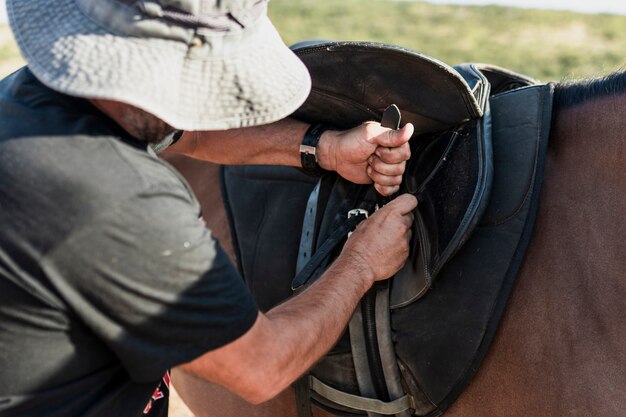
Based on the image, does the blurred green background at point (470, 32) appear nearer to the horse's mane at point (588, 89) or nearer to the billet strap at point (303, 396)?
the horse's mane at point (588, 89)

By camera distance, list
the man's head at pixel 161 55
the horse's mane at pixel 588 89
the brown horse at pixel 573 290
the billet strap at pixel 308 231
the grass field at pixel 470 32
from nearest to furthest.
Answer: the man's head at pixel 161 55 → the brown horse at pixel 573 290 → the horse's mane at pixel 588 89 → the billet strap at pixel 308 231 → the grass field at pixel 470 32

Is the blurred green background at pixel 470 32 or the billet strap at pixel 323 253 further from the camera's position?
the blurred green background at pixel 470 32

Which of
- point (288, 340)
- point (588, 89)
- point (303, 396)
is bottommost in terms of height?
point (303, 396)

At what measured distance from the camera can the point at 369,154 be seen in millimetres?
2061

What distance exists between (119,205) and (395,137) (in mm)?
849

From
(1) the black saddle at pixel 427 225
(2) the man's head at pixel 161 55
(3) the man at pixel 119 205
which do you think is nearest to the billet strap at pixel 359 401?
(1) the black saddle at pixel 427 225

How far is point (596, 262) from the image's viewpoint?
173cm

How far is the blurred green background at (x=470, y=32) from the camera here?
14672 mm

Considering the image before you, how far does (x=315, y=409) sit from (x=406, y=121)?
872mm

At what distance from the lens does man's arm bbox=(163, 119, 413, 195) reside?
2.02 m

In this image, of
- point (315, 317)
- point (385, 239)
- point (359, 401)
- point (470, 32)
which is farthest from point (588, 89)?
point (470, 32)

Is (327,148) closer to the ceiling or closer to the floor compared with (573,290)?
closer to the floor

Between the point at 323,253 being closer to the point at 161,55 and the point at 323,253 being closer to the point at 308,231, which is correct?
the point at 308,231

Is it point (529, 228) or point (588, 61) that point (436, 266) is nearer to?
point (529, 228)
